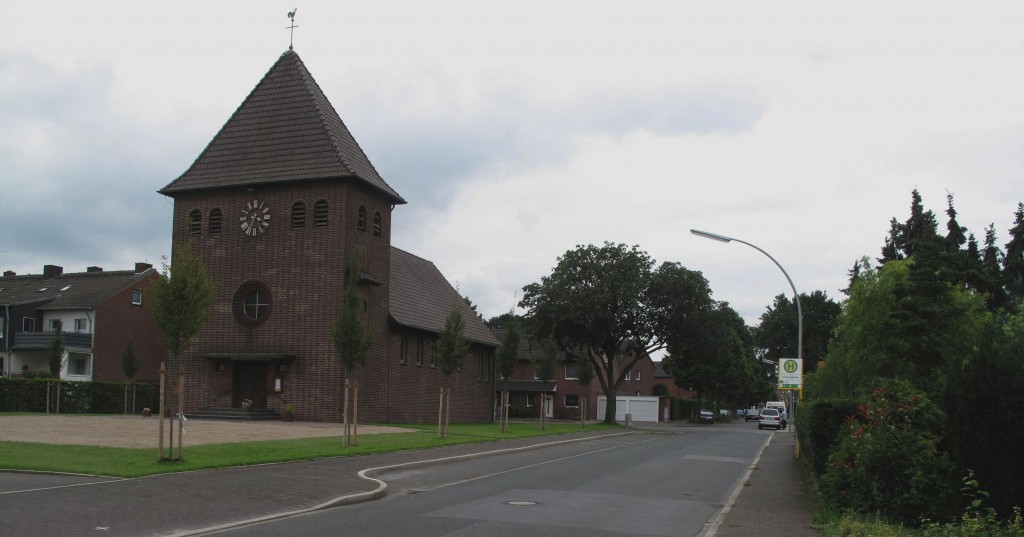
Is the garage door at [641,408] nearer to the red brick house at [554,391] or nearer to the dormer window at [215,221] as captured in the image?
the red brick house at [554,391]

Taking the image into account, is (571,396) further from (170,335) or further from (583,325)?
(170,335)

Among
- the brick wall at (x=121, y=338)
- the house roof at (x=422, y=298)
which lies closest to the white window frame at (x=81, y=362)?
the brick wall at (x=121, y=338)

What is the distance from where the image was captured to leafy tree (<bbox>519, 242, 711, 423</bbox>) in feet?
181

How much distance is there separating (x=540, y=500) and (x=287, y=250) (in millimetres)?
23720

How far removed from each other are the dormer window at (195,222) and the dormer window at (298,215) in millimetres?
4563

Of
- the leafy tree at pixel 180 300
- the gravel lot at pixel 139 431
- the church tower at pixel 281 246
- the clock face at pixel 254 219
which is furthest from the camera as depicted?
the clock face at pixel 254 219

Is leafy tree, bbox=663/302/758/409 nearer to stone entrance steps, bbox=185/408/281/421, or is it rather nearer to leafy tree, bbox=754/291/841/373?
leafy tree, bbox=754/291/841/373

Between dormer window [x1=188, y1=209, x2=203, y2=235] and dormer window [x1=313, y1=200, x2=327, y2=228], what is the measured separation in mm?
5580

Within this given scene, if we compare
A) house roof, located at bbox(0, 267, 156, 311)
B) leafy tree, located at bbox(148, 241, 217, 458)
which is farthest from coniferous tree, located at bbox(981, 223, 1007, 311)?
house roof, located at bbox(0, 267, 156, 311)

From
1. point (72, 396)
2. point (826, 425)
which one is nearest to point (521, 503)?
point (826, 425)

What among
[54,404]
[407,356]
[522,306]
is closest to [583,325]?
[522,306]

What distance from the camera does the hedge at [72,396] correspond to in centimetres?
3759

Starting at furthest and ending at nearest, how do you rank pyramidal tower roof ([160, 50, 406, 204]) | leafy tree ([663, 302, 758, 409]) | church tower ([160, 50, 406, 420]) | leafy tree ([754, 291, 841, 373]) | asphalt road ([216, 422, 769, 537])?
leafy tree ([754, 291, 841, 373]), leafy tree ([663, 302, 758, 409]), pyramidal tower roof ([160, 50, 406, 204]), church tower ([160, 50, 406, 420]), asphalt road ([216, 422, 769, 537])

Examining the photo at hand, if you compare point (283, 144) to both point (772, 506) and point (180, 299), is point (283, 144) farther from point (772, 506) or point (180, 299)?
point (772, 506)
